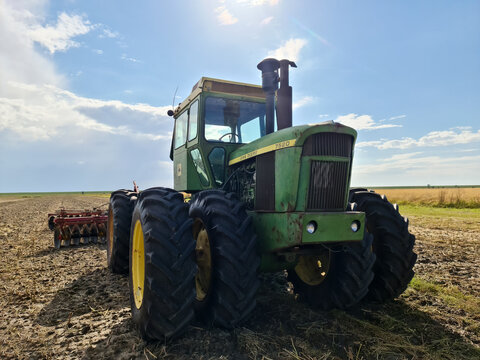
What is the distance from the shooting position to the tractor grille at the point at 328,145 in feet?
11.2

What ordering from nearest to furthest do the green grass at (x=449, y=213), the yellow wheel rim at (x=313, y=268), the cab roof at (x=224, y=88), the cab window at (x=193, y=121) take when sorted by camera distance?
the yellow wheel rim at (x=313, y=268), the cab roof at (x=224, y=88), the cab window at (x=193, y=121), the green grass at (x=449, y=213)

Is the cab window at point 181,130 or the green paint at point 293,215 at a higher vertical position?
the cab window at point 181,130

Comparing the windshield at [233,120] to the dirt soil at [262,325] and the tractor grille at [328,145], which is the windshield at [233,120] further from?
the dirt soil at [262,325]

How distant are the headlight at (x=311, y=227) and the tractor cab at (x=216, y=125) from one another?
6.55 ft

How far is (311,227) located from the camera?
126 inches

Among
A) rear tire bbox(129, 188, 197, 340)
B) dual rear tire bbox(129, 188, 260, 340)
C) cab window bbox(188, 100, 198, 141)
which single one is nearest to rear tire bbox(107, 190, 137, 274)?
cab window bbox(188, 100, 198, 141)

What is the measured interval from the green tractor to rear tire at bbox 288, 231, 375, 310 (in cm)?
1

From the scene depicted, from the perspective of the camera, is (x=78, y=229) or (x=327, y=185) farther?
(x=78, y=229)

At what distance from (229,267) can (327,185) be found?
50.4 inches

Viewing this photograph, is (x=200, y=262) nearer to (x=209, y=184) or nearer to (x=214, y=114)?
(x=209, y=184)

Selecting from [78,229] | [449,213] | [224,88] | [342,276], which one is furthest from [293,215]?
[449,213]

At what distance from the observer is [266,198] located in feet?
12.2

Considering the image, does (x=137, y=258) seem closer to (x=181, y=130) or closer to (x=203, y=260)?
(x=203, y=260)

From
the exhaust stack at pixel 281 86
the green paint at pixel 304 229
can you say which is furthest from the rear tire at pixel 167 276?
the exhaust stack at pixel 281 86
